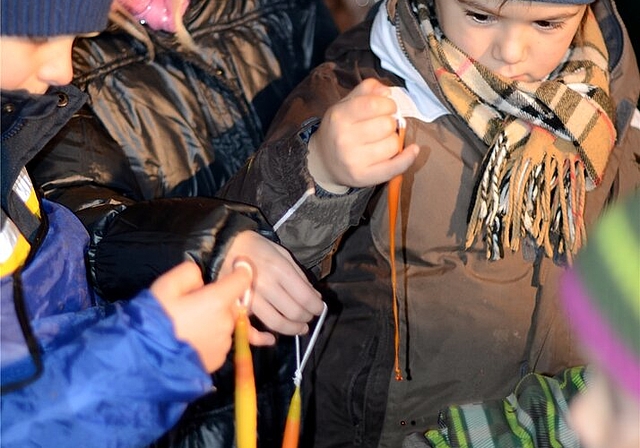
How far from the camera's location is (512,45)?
3.89 feet

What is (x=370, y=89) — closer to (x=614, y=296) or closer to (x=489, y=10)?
(x=489, y=10)

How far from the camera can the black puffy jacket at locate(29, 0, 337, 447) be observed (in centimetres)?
102

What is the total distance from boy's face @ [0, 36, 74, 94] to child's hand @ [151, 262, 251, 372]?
0.67 feet

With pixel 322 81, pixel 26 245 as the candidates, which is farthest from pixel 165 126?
pixel 26 245

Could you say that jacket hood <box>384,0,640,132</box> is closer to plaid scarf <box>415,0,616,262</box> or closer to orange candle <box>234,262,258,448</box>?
plaid scarf <box>415,0,616,262</box>

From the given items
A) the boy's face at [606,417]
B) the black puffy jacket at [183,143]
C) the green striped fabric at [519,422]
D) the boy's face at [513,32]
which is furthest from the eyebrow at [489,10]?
the boy's face at [606,417]

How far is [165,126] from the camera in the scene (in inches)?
48.0

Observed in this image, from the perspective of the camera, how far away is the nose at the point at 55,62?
835mm

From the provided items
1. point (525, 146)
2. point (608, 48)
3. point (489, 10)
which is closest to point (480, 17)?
point (489, 10)

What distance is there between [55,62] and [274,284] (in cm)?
33

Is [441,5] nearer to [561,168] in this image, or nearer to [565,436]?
[561,168]

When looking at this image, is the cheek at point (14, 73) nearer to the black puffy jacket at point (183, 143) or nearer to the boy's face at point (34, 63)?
the boy's face at point (34, 63)

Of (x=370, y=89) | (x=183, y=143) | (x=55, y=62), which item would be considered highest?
(x=55, y=62)

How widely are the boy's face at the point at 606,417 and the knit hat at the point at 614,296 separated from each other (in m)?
0.02
